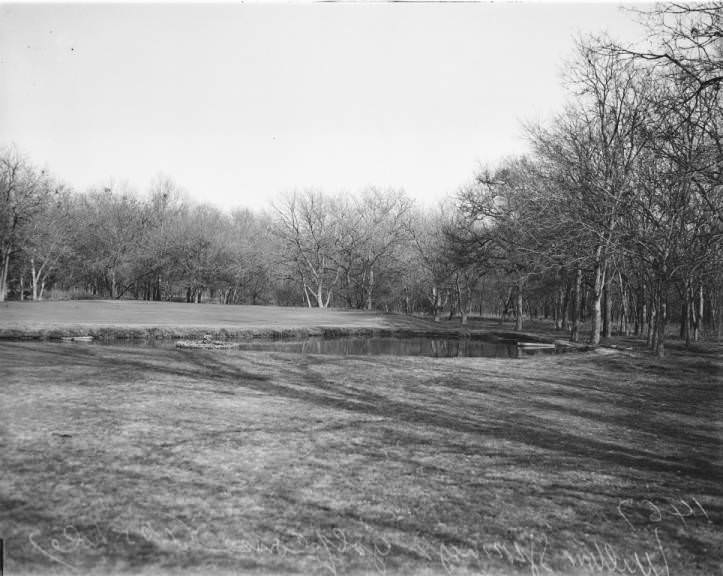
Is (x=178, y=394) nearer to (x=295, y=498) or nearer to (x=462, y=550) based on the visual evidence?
(x=295, y=498)

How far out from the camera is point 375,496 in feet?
14.7

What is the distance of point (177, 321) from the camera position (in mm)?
26453

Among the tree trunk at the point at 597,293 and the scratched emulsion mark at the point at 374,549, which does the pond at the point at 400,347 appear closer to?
the tree trunk at the point at 597,293

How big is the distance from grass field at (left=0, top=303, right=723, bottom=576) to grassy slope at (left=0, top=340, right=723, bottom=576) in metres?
0.02

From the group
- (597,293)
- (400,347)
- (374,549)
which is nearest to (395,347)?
(400,347)

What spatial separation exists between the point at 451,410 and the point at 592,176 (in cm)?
848

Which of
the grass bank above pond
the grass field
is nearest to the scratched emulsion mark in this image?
the grass field

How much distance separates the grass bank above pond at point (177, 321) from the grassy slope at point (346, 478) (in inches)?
487

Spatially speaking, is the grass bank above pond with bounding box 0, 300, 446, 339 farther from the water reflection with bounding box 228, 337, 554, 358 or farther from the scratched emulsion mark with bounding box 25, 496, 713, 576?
the scratched emulsion mark with bounding box 25, 496, 713, 576

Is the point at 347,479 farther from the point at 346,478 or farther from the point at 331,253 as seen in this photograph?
the point at 331,253

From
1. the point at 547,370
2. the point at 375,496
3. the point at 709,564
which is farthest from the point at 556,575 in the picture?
the point at 547,370

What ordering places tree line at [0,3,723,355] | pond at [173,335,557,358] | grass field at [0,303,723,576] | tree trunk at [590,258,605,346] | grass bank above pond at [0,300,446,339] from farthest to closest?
tree line at [0,3,723,355], grass bank above pond at [0,300,446,339], pond at [173,335,557,358], tree trunk at [590,258,605,346], grass field at [0,303,723,576]

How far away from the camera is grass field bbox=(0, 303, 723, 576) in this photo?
11.7 feet

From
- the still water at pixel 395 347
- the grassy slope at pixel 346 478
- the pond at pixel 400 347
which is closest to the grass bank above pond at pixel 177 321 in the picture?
the pond at pixel 400 347
